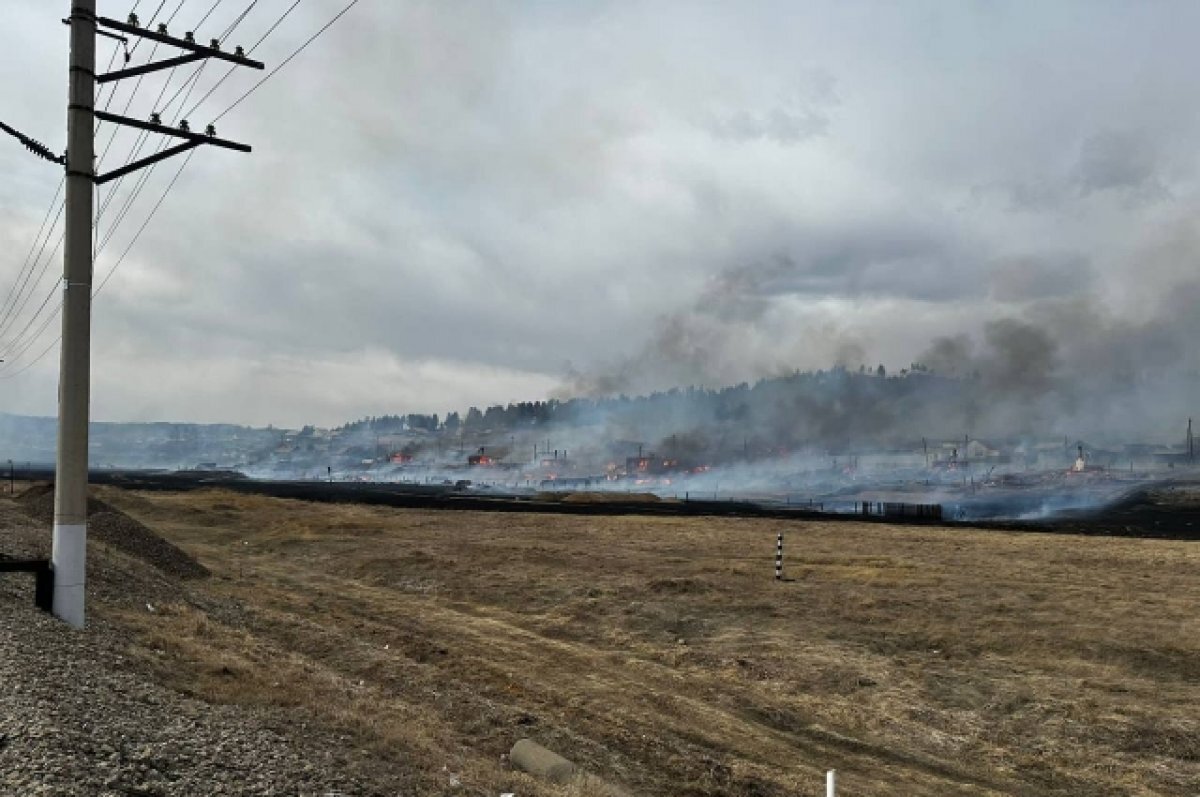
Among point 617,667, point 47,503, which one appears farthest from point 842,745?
point 47,503

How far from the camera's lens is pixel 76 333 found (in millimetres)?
11109

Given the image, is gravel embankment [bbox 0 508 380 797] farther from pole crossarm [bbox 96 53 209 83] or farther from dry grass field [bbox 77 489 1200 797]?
pole crossarm [bbox 96 53 209 83]

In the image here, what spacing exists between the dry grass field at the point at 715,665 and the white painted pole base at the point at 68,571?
3.30ft

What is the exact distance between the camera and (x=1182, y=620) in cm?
2072

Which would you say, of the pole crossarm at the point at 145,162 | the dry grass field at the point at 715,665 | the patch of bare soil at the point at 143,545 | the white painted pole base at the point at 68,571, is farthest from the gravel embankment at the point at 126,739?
the patch of bare soil at the point at 143,545

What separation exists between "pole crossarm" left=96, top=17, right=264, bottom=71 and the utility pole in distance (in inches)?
15.6

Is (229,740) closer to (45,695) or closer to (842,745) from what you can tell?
(45,695)

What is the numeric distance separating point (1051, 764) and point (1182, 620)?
38.4 ft

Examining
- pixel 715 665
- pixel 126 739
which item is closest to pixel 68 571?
pixel 126 739

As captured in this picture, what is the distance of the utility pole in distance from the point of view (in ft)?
36.3

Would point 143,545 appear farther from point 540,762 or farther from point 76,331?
point 540,762

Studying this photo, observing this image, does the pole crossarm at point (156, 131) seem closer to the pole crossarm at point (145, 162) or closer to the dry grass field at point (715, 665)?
the pole crossarm at point (145, 162)

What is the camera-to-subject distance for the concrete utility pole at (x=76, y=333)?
36.3 feet

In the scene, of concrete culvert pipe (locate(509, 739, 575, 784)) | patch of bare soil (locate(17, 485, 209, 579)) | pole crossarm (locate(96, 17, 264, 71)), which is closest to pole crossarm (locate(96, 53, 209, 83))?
pole crossarm (locate(96, 17, 264, 71))
